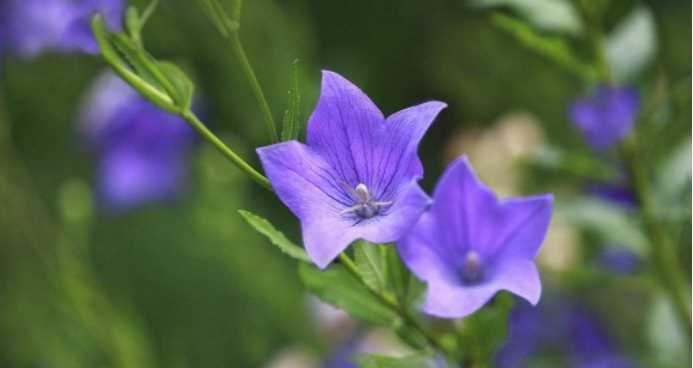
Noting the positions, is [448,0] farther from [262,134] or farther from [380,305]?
[380,305]

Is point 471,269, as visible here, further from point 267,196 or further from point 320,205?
point 267,196

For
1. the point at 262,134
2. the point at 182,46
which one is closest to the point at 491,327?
the point at 262,134

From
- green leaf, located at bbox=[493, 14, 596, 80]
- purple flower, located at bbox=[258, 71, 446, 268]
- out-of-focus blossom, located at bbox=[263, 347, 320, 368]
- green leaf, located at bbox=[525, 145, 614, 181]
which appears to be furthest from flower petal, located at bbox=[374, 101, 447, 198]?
out-of-focus blossom, located at bbox=[263, 347, 320, 368]

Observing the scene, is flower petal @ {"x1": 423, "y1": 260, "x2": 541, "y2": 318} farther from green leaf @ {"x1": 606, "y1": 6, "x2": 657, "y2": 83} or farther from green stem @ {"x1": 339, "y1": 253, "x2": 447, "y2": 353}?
green leaf @ {"x1": 606, "y1": 6, "x2": 657, "y2": 83}

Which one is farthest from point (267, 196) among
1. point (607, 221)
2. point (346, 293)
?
point (346, 293)

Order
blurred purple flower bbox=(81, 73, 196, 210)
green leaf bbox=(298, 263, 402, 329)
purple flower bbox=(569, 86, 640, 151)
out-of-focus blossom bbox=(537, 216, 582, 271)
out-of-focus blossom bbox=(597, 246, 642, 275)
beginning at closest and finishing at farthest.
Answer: green leaf bbox=(298, 263, 402, 329)
purple flower bbox=(569, 86, 640, 151)
out-of-focus blossom bbox=(597, 246, 642, 275)
out-of-focus blossom bbox=(537, 216, 582, 271)
blurred purple flower bbox=(81, 73, 196, 210)

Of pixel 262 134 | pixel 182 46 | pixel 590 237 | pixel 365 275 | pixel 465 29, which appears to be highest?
pixel 365 275

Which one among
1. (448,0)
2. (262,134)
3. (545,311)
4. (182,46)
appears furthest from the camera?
(448,0)
